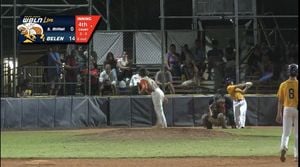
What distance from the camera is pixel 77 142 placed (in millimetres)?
18891

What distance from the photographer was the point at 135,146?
17469 mm

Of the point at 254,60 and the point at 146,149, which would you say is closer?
the point at 146,149

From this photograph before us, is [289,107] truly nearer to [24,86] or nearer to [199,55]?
[199,55]

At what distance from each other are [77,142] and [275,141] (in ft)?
18.7

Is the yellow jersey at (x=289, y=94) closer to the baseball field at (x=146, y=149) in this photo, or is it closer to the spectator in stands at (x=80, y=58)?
the baseball field at (x=146, y=149)

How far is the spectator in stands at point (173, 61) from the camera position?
27.8 metres

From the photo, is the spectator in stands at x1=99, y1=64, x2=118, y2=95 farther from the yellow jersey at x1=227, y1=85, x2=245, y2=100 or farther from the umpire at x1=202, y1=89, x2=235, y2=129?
the yellow jersey at x1=227, y1=85, x2=245, y2=100

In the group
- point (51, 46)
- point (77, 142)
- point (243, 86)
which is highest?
point (51, 46)

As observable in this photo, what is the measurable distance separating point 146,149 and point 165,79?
401 inches

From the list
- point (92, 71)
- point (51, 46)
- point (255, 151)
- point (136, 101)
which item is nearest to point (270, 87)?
point (136, 101)

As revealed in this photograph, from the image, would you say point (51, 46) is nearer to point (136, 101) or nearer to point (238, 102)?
point (136, 101)

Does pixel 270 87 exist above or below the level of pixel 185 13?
below
